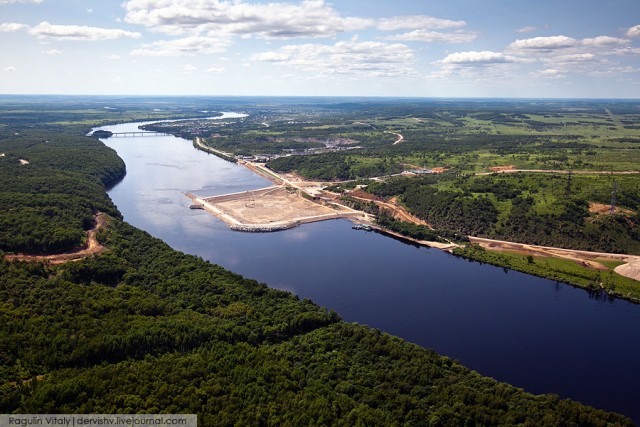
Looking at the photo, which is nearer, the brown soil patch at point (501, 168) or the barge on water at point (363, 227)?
the barge on water at point (363, 227)

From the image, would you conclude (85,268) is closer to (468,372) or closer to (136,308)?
(136,308)

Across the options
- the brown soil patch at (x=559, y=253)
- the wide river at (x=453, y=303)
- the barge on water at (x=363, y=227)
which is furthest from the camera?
the barge on water at (x=363, y=227)

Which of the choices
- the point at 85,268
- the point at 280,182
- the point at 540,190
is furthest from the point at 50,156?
the point at 540,190

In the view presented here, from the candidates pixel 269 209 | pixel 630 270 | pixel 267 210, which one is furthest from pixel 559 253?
pixel 269 209

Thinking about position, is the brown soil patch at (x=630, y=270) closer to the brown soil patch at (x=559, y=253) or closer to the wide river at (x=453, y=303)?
the brown soil patch at (x=559, y=253)

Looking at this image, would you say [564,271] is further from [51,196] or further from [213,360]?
[51,196]

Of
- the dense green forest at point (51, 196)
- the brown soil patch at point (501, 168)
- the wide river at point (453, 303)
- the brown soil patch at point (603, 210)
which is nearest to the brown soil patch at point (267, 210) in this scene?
the wide river at point (453, 303)

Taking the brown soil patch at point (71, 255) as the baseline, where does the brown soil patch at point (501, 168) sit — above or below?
above
